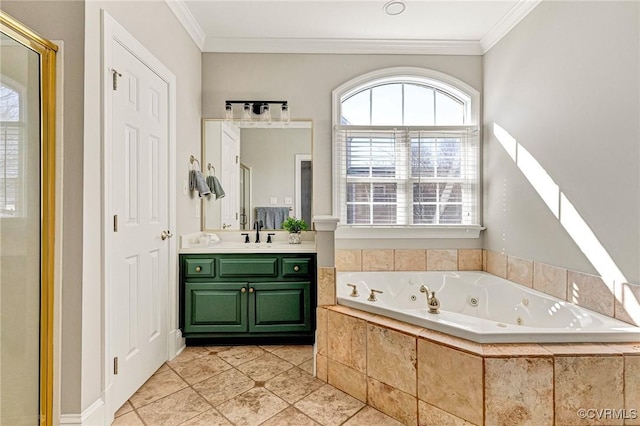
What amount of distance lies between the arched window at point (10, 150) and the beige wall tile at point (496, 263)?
3.11 m

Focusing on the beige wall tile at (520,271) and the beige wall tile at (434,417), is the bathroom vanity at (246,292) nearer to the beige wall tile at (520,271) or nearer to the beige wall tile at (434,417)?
the beige wall tile at (434,417)

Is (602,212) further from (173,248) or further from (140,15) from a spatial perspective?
(140,15)

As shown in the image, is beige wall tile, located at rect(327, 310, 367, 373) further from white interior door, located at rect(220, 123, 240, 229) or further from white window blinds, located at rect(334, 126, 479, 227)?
white interior door, located at rect(220, 123, 240, 229)

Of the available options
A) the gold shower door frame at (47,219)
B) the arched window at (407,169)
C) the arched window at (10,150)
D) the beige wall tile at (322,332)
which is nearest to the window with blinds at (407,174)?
the arched window at (407,169)

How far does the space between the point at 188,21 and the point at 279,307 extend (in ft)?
7.85

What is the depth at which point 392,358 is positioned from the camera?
1.68 m

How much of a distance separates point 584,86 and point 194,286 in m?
2.89

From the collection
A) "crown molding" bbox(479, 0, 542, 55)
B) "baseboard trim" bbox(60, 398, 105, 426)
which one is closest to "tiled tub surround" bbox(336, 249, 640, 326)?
"baseboard trim" bbox(60, 398, 105, 426)

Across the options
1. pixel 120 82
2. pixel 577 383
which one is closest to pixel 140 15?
pixel 120 82

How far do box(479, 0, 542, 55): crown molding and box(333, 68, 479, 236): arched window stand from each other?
1.25ft

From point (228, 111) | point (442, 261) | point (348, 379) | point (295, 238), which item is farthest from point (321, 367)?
point (228, 111)

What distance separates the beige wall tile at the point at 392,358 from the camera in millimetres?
1613

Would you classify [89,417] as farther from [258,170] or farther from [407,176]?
[407,176]

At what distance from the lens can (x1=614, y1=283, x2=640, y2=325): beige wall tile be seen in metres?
1.58
